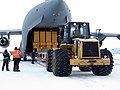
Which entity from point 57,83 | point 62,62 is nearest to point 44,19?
point 62,62

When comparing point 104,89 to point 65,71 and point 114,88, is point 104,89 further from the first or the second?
point 65,71

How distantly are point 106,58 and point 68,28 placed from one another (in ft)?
7.77

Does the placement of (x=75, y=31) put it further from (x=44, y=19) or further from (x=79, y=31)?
(x=44, y=19)

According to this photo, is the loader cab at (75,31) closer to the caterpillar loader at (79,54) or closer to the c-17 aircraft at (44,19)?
the caterpillar loader at (79,54)

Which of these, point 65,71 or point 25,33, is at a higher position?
point 25,33

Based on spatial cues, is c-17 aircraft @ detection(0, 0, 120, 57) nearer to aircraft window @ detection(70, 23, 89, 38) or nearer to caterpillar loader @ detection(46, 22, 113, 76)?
aircraft window @ detection(70, 23, 89, 38)

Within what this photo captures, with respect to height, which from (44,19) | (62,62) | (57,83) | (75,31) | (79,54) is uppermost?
(44,19)

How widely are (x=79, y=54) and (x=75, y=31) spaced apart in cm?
163

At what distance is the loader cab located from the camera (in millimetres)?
17438

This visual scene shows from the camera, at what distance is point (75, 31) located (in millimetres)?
17547

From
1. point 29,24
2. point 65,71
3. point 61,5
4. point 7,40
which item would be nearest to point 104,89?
point 65,71

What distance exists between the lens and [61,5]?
24.1m

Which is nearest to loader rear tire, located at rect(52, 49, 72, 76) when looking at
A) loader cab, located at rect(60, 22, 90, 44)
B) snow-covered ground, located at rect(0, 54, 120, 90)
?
snow-covered ground, located at rect(0, 54, 120, 90)

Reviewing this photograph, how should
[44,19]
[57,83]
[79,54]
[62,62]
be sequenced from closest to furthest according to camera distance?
[57,83], [62,62], [79,54], [44,19]
